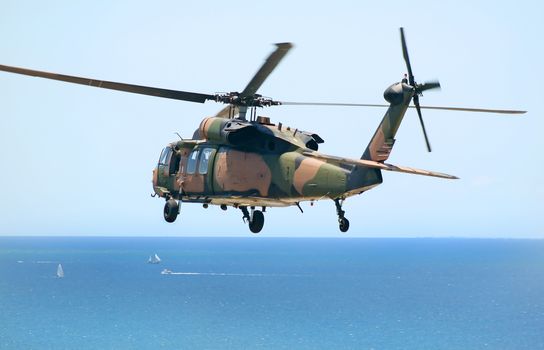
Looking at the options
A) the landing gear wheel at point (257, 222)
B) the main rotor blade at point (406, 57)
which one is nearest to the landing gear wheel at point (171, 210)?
the landing gear wheel at point (257, 222)

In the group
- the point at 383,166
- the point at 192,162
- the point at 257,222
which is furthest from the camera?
the point at 257,222

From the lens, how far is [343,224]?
25094 mm

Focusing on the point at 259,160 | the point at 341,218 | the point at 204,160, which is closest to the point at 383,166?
the point at 341,218

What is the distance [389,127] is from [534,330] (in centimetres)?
18340

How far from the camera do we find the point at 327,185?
2667 centimetres

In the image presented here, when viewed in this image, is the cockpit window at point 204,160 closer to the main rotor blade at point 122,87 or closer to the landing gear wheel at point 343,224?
the main rotor blade at point 122,87

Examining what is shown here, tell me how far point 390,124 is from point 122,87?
966 cm

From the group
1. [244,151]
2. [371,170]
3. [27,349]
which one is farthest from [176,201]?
[27,349]

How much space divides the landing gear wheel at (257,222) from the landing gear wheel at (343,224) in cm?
747

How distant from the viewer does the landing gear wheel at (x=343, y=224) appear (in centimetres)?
2494

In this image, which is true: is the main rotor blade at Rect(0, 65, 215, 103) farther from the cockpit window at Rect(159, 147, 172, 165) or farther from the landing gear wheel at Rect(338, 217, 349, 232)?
the landing gear wheel at Rect(338, 217, 349, 232)

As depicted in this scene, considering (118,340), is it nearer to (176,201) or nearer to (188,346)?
(188,346)

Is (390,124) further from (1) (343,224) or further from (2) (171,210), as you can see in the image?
(2) (171,210)

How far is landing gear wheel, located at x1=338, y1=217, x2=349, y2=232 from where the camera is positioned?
81.8 ft
